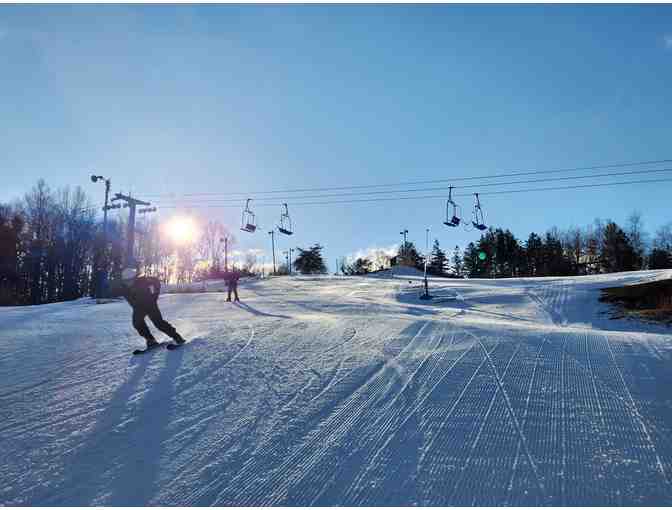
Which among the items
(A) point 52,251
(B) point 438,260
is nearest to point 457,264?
(B) point 438,260

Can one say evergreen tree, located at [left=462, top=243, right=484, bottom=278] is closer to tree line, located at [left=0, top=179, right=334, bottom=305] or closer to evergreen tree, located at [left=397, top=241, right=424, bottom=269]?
evergreen tree, located at [left=397, top=241, right=424, bottom=269]

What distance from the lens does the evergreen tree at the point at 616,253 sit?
6925cm

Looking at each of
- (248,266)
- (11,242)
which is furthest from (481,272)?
(11,242)

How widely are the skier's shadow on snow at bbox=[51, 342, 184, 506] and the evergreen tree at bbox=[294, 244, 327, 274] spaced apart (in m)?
79.8

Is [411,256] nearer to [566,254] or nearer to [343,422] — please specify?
[566,254]

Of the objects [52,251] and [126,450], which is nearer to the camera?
[126,450]

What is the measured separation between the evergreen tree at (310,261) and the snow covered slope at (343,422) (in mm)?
77296

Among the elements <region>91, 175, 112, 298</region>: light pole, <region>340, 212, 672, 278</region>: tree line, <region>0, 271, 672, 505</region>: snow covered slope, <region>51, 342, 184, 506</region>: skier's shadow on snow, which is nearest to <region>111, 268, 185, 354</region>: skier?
<region>0, 271, 672, 505</region>: snow covered slope

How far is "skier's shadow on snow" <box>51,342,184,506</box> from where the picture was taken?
3.14m

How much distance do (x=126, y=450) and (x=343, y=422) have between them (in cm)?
210

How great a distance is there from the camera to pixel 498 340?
25.8ft

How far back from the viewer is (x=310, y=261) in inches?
3371

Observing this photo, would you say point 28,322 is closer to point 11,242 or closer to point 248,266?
point 11,242

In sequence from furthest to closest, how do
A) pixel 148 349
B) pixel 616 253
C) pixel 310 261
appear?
pixel 310 261
pixel 616 253
pixel 148 349
